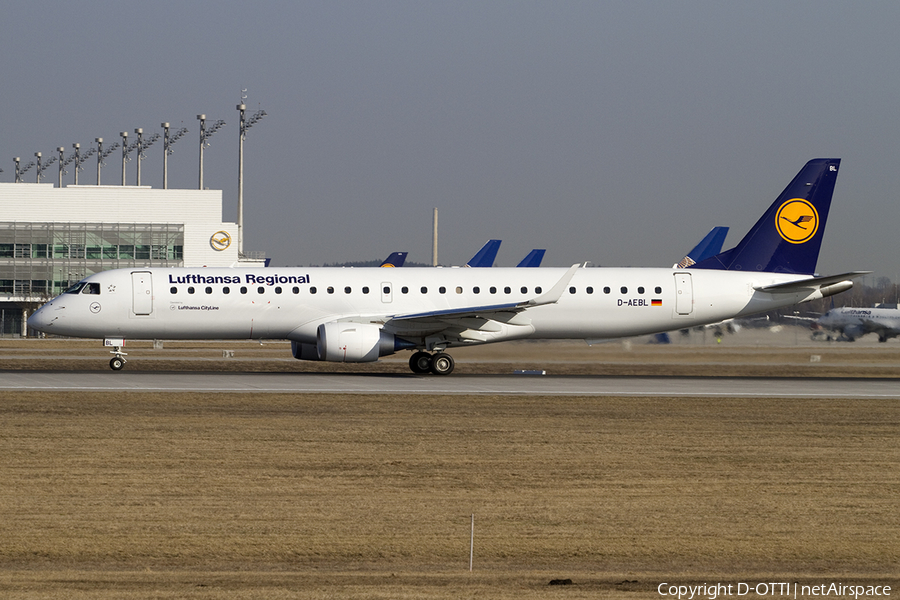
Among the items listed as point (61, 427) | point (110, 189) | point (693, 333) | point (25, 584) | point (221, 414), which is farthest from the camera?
point (110, 189)

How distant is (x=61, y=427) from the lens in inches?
732

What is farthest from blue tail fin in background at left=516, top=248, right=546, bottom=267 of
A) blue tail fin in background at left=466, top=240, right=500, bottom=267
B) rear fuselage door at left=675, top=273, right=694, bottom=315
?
rear fuselage door at left=675, top=273, right=694, bottom=315

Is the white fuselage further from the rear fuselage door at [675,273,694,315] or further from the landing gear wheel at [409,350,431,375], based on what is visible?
the landing gear wheel at [409,350,431,375]

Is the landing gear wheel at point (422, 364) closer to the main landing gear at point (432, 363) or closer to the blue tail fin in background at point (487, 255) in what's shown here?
the main landing gear at point (432, 363)

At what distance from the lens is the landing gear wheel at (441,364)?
106 ft

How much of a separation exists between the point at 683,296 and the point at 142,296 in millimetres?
16909

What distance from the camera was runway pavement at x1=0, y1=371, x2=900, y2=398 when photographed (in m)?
26.4

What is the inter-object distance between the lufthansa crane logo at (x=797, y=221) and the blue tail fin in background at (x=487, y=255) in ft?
119

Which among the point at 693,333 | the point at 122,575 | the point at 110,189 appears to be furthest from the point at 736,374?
the point at 110,189

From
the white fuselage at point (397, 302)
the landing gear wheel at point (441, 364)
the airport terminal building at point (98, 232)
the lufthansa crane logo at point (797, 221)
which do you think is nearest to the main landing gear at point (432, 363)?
the landing gear wheel at point (441, 364)

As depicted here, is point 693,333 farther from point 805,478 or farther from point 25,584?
point 25,584

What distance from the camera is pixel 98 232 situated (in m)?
94.3

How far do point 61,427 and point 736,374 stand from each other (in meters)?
24.9

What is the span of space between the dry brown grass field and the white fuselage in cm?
885
